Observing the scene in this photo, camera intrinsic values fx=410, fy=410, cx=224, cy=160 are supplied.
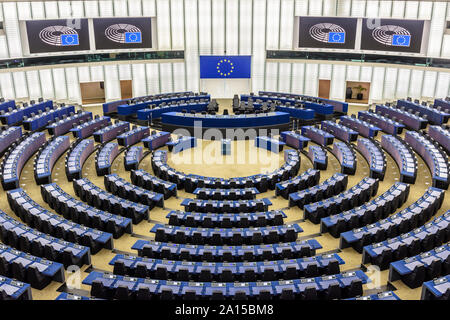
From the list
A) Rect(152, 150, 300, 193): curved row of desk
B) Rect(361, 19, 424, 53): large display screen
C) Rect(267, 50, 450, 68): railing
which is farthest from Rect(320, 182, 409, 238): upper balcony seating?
Rect(361, 19, 424, 53): large display screen

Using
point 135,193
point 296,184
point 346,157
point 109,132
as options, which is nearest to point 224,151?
point 296,184

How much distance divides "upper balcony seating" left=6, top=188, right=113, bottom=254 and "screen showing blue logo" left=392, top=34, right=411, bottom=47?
968 inches

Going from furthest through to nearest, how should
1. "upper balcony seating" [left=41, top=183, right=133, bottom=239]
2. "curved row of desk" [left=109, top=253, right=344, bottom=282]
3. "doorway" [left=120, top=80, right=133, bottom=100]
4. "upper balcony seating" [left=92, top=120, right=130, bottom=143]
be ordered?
1. "doorway" [left=120, top=80, right=133, bottom=100]
2. "upper balcony seating" [left=92, top=120, right=130, bottom=143]
3. "upper balcony seating" [left=41, top=183, right=133, bottom=239]
4. "curved row of desk" [left=109, top=253, right=344, bottom=282]

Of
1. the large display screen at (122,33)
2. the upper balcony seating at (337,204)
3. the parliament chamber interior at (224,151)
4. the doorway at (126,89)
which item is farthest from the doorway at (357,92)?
the upper balcony seating at (337,204)

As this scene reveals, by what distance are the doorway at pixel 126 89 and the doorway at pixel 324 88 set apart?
1563 centimetres

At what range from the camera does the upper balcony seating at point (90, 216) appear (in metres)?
13.5

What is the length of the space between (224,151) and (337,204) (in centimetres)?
847

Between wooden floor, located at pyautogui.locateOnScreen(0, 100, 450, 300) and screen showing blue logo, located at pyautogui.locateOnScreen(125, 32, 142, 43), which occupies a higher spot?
screen showing blue logo, located at pyautogui.locateOnScreen(125, 32, 142, 43)

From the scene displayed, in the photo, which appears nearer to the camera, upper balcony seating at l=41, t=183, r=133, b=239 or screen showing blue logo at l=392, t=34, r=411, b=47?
upper balcony seating at l=41, t=183, r=133, b=239

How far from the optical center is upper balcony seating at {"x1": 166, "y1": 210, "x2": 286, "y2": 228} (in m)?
13.8

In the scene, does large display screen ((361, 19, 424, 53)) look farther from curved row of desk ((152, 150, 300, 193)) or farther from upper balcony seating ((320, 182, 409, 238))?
upper balcony seating ((320, 182, 409, 238))

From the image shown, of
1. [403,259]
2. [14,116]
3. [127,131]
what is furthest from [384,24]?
[14,116]

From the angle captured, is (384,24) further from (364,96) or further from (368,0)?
(364,96)

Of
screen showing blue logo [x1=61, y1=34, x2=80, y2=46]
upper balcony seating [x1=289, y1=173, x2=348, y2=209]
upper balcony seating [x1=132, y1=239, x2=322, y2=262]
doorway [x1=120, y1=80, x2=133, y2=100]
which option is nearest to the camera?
upper balcony seating [x1=132, y1=239, x2=322, y2=262]
